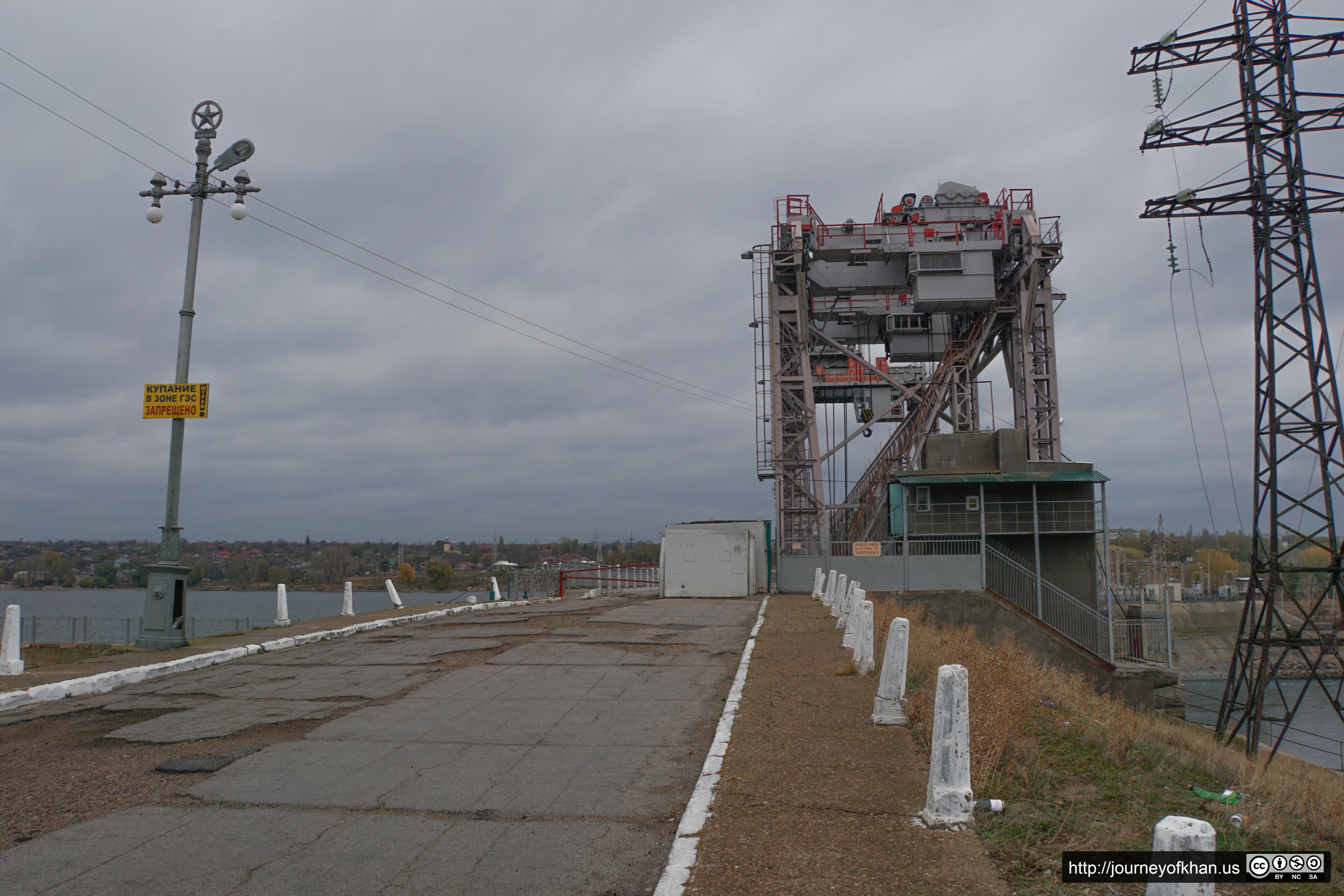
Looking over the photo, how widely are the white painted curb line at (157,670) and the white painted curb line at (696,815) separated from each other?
23.3 ft

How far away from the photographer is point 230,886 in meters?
4.10

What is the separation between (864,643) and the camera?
404 inches

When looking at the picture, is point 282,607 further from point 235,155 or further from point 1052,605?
point 1052,605

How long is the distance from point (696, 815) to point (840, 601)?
40.7 feet

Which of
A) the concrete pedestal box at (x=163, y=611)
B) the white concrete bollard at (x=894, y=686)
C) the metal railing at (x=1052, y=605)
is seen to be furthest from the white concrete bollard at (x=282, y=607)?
the metal railing at (x=1052, y=605)

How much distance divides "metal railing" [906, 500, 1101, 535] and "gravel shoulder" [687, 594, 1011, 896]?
2233 cm

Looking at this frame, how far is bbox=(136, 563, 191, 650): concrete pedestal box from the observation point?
1290 centimetres

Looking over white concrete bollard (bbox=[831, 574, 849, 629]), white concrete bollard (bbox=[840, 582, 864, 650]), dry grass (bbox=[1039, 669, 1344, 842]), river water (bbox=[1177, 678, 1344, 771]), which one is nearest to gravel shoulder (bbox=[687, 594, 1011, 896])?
dry grass (bbox=[1039, 669, 1344, 842])

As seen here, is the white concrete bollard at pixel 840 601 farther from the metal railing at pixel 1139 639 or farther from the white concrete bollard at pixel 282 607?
the metal railing at pixel 1139 639

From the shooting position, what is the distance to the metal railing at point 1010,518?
29609mm

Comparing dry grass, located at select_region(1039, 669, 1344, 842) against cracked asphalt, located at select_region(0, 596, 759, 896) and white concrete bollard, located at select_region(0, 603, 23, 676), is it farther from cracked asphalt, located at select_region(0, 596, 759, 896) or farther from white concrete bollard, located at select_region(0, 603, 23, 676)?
white concrete bollard, located at select_region(0, 603, 23, 676)

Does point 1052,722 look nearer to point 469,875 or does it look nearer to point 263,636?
point 469,875

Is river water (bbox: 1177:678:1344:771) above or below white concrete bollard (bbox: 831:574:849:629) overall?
below

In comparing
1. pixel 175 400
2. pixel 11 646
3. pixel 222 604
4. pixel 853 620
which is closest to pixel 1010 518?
pixel 853 620
